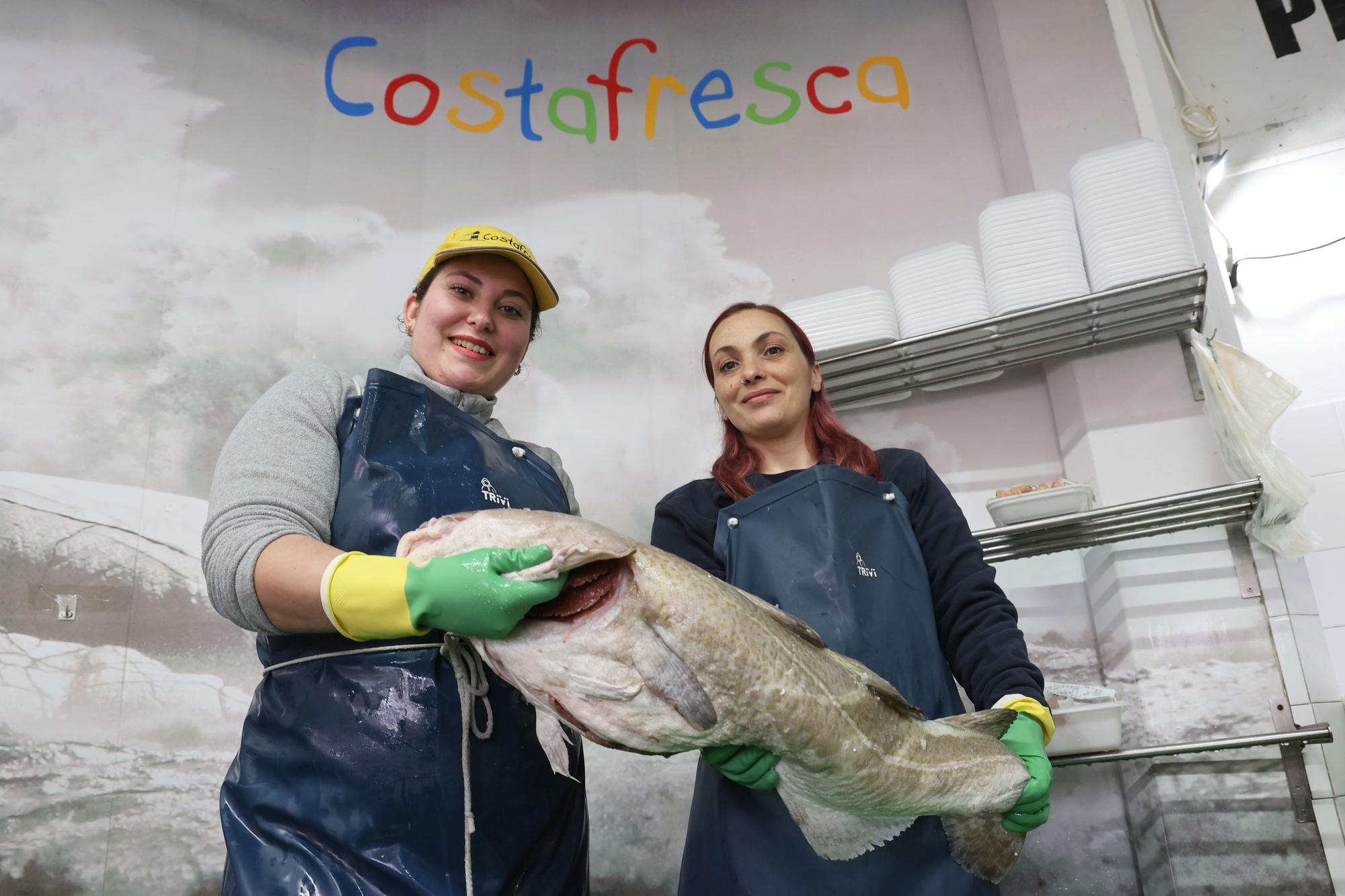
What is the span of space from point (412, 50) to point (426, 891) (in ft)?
11.1

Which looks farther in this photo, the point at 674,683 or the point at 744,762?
the point at 744,762

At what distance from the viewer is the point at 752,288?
12.5ft

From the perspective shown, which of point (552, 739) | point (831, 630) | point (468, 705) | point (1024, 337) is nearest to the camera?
point (552, 739)

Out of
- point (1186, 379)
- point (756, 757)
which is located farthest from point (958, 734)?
point (1186, 379)

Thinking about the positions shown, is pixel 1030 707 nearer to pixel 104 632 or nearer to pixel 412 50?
pixel 104 632

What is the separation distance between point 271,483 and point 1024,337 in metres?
2.50

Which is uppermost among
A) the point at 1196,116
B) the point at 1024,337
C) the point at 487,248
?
the point at 1196,116

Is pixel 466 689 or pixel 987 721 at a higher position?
pixel 466 689

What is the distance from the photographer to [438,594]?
52.5 inches

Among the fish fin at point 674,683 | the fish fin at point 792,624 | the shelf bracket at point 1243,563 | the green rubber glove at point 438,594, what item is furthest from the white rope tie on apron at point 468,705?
the shelf bracket at point 1243,563

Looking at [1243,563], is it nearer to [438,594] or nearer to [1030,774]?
[1030,774]

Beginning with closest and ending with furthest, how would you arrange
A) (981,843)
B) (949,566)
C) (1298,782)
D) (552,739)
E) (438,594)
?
(438,594) < (552,739) < (981,843) < (949,566) < (1298,782)

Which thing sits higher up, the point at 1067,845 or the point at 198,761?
the point at 198,761

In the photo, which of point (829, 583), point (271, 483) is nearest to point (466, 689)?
point (271, 483)
